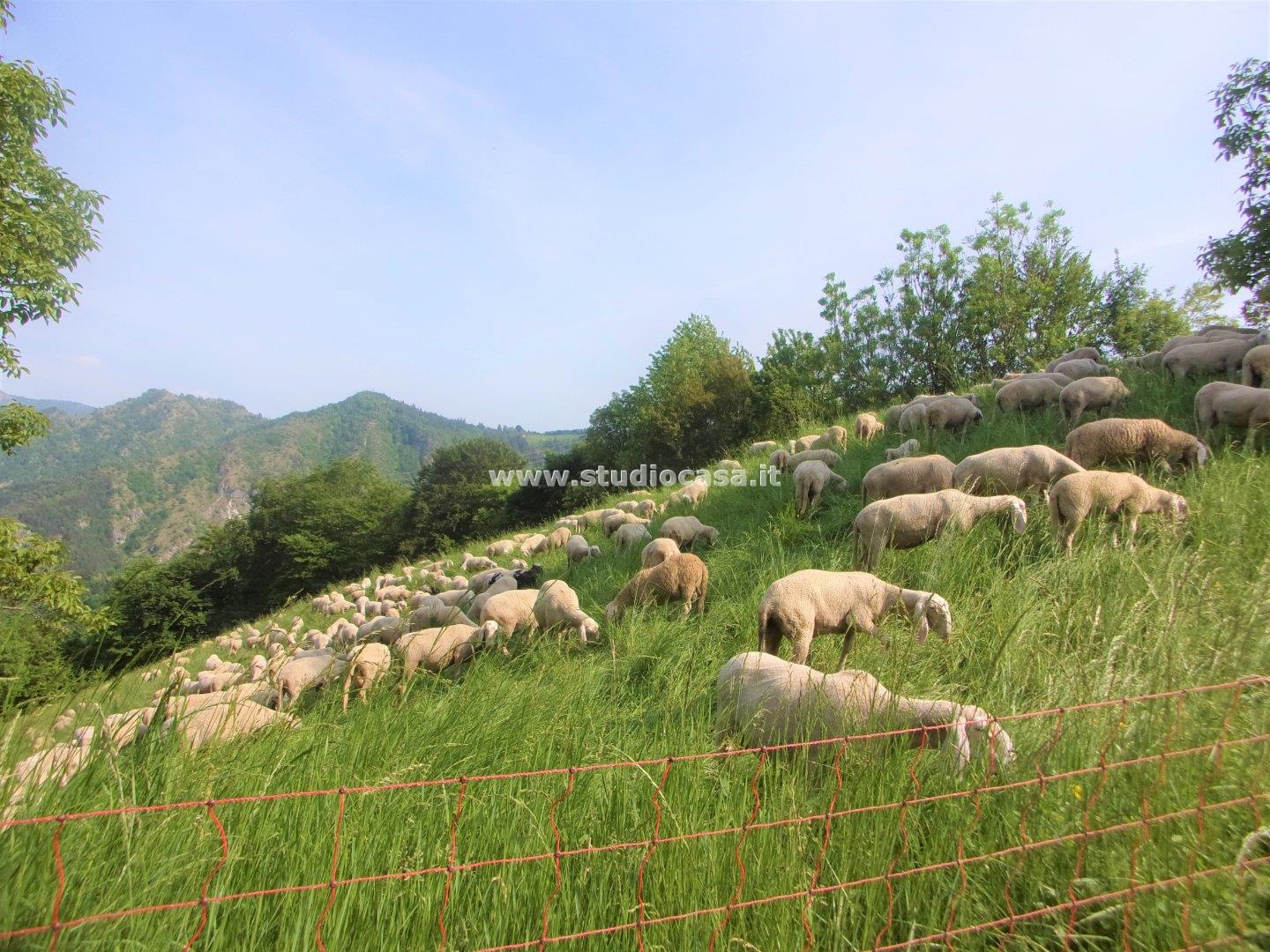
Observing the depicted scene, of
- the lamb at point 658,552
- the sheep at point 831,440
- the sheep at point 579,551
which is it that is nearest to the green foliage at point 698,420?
the sheep at point 831,440

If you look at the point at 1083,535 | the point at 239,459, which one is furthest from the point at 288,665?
the point at 239,459

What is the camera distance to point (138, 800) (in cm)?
214

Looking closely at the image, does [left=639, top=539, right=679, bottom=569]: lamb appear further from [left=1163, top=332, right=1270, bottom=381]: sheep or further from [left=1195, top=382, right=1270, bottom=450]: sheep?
[left=1163, top=332, right=1270, bottom=381]: sheep

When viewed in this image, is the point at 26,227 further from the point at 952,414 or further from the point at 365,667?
the point at 952,414

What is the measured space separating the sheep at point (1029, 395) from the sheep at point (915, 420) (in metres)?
1.30

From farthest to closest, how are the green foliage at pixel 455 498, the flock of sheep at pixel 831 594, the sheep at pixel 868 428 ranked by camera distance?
the green foliage at pixel 455 498, the sheep at pixel 868 428, the flock of sheep at pixel 831 594

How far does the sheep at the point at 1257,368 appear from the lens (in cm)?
855

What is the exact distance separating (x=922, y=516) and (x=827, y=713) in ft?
12.2

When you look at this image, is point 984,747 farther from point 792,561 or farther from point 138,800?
point 792,561

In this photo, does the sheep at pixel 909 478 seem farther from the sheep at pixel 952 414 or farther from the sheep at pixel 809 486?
the sheep at pixel 952 414

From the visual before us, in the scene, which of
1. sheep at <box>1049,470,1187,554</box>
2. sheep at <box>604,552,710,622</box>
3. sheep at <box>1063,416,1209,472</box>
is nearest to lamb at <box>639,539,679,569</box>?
sheep at <box>604,552,710,622</box>

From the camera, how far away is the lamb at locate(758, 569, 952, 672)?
4.80 m

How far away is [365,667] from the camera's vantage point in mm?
6059

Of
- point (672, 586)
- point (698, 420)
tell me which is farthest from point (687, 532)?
point (698, 420)
